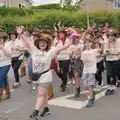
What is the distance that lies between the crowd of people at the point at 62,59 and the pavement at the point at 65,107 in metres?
0.21

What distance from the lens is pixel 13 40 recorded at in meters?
10.5

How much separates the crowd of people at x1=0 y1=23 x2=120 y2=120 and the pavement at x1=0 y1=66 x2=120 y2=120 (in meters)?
0.21

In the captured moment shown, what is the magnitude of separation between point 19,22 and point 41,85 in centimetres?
1997

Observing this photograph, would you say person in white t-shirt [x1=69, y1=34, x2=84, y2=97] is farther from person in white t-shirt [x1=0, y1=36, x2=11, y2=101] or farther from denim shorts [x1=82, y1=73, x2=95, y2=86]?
person in white t-shirt [x1=0, y1=36, x2=11, y2=101]

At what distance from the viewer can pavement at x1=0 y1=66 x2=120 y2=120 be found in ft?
23.8

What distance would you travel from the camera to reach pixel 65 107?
7.96 m

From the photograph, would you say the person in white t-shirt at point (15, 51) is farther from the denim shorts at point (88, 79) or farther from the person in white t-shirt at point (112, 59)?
the denim shorts at point (88, 79)

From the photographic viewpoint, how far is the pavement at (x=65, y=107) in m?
7.26

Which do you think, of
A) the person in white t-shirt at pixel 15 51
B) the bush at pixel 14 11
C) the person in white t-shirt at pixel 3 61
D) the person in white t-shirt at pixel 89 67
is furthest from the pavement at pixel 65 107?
the bush at pixel 14 11

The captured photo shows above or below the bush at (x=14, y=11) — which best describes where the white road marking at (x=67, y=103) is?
below

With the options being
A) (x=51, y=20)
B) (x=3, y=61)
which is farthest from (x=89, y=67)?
(x=51, y=20)

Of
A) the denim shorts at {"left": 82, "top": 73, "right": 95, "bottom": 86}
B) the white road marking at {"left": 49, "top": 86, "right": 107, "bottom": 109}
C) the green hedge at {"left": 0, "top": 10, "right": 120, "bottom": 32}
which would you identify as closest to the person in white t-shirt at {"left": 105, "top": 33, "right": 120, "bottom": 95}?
the white road marking at {"left": 49, "top": 86, "right": 107, "bottom": 109}

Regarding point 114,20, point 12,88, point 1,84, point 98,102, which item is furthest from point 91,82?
point 114,20

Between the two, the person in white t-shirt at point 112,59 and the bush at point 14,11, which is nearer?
the person in white t-shirt at point 112,59
